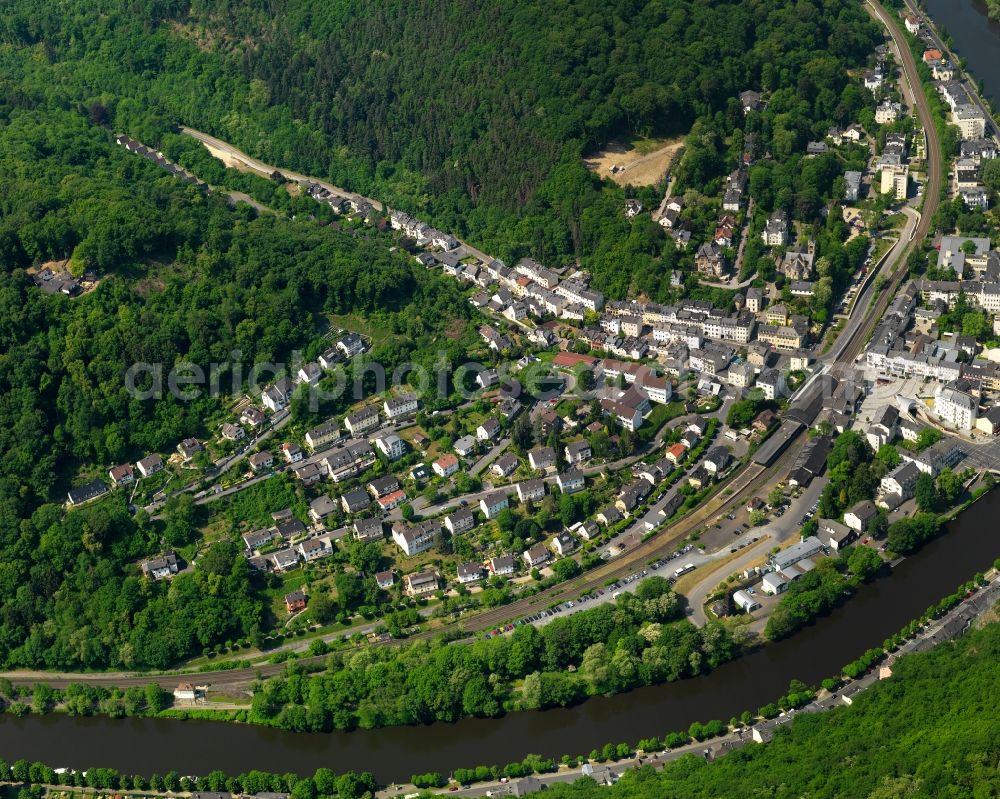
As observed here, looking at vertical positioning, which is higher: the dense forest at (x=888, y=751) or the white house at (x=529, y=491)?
the dense forest at (x=888, y=751)

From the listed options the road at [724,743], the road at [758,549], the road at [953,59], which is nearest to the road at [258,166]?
the road at [758,549]

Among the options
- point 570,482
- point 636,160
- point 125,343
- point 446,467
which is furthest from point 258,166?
point 570,482

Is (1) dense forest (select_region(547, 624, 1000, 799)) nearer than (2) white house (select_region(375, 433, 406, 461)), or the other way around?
(1) dense forest (select_region(547, 624, 1000, 799))

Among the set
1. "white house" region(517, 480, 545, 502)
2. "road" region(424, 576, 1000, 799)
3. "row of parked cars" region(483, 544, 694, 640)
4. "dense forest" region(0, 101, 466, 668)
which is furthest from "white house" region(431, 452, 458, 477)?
"road" region(424, 576, 1000, 799)

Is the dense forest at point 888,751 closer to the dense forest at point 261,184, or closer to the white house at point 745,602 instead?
the white house at point 745,602

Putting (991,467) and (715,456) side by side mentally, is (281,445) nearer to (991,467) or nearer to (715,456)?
(715,456)

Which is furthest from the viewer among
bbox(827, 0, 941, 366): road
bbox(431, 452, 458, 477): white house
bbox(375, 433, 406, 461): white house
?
bbox(827, 0, 941, 366): road

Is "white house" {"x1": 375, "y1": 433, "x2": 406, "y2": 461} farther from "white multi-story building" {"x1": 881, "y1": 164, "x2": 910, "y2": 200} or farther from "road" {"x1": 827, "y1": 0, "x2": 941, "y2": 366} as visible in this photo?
"white multi-story building" {"x1": 881, "y1": 164, "x2": 910, "y2": 200}
